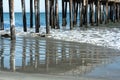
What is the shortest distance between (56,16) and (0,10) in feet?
13.6

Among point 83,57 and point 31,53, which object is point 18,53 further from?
point 83,57

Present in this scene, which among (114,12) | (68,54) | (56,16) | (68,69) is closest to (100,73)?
(68,69)

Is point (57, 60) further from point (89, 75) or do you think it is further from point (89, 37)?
point (89, 37)

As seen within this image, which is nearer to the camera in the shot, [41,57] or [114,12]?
[41,57]

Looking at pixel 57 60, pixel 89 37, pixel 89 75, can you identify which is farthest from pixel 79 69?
pixel 89 37

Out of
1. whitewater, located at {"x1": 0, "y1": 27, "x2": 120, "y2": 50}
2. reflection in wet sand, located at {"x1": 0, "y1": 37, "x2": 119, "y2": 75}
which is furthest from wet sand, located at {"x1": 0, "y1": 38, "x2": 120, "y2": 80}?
whitewater, located at {"x1": 0, "y1": 27, "x2": 120, "y2": 50}

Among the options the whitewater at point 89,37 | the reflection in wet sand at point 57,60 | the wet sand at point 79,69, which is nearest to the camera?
the wet sand at point 79,69

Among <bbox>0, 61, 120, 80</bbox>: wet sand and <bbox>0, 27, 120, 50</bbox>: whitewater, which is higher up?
<bbox>0, 61, 120, 80</bbox>: wet sand

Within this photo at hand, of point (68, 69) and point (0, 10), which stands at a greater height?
point (0, 10)

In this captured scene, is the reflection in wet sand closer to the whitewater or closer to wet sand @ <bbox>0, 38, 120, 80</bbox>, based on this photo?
wet sand @ <bbox>0, 38, 120, 80</bbox>

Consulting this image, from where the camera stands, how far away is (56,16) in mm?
22719

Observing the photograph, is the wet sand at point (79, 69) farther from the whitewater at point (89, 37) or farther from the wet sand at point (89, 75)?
the whitewater at point (89, 37)

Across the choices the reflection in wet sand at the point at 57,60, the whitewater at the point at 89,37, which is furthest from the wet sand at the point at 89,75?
the whitewater at the point at 89,37

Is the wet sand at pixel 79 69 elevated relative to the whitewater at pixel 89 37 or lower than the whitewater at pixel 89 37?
elevated
